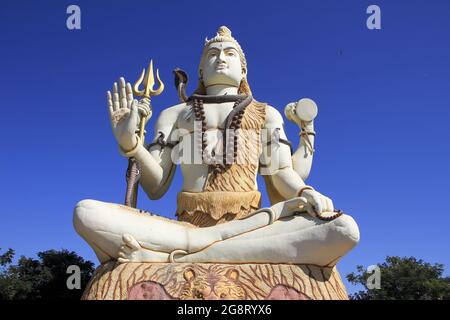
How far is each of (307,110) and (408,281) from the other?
48.1 feet

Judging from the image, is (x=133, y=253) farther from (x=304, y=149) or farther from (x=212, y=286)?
(x=304, y=149)

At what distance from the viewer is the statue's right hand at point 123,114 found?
4738 mm

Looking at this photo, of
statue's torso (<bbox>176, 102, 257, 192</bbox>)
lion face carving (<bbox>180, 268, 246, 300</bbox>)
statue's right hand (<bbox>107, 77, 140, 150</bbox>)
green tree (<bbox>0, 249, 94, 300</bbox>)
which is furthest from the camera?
green tree (<bbox>0, 249, 94, 300</bbox>)

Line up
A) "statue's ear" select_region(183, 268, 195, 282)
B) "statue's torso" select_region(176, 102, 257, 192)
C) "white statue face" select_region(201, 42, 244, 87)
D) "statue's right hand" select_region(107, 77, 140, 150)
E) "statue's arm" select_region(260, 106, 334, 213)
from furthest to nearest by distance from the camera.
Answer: "white statue face" select_region(201, 42, 244, 87) < "statue's torso" select_region(176, 102, 257, 192) < "statue's arm" select_region(260, 106, 334, 213) < "statue's right hand" select_region(107, 77, 140, 150) < "statue's ear" select_region(183, 268, 195, 282)

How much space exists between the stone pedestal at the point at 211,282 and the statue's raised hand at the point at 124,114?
4.01ft

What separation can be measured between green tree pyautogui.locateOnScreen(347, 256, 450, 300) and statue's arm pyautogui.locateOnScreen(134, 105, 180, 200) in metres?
13.5

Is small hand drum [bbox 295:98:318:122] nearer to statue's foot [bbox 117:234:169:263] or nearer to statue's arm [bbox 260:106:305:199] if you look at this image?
statue's arm [bbox 260:106:305:199]

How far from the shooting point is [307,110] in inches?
210

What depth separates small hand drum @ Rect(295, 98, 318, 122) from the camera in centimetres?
532

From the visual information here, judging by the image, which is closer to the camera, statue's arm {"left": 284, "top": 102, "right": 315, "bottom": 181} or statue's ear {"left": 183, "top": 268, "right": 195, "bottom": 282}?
statue's ear {"left": 183, "top": 268, "right": 195, "bottom": 282}
